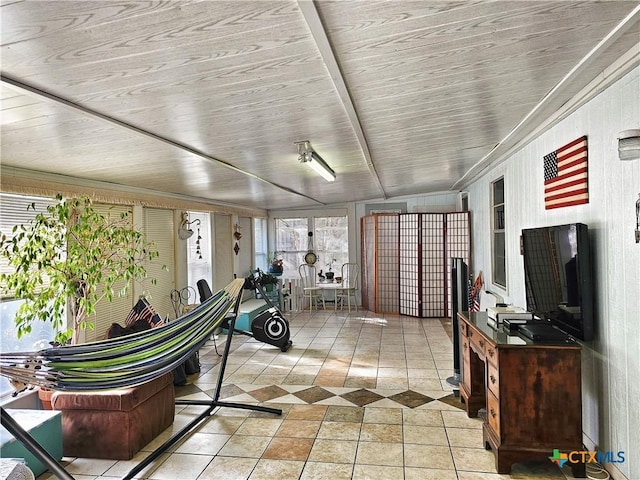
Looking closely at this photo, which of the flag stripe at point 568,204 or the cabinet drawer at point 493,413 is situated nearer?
the cabinet drawer at point 493,413

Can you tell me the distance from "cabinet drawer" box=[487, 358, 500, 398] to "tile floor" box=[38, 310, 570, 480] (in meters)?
0.47

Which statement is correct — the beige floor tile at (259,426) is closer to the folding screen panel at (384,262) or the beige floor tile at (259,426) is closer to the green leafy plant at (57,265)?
the green leafy plant at (57,265)

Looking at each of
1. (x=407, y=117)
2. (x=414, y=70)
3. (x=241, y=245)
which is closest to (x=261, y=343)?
(x=241, y=245)

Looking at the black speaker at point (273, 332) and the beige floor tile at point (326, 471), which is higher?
the black speaker at point (273, 332)

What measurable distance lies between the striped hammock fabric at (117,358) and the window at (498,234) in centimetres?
368

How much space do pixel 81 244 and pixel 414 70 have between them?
2.68m

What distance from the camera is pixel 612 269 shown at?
2.43m

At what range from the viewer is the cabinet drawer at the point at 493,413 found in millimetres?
2619

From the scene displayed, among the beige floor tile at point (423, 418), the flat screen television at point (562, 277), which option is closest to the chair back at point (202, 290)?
the beige floor tile at point (423, 418)

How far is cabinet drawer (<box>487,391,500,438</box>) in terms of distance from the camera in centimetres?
262

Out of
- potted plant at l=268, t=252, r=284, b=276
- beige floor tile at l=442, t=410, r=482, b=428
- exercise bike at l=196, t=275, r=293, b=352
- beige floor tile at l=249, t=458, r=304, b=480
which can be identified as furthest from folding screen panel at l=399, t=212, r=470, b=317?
beige floor tile at l=249, t=458, r=304, b=480

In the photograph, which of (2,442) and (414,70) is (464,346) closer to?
(414,70)

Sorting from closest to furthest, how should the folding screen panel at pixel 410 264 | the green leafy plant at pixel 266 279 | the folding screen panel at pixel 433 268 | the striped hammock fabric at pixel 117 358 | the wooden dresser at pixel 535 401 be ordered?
the striped hammock fabric at pixel 117 358 < the wooden dresser at pixel 535 401 < the folding screen panel at pixel 433 268 < the folding screen panel at pixel 410 264 < the green leafy plant at pixel 266 279

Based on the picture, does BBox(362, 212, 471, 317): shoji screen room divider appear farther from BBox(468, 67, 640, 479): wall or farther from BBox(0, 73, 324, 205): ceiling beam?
BBox(0, 73, 324, 205): ceiling beam
